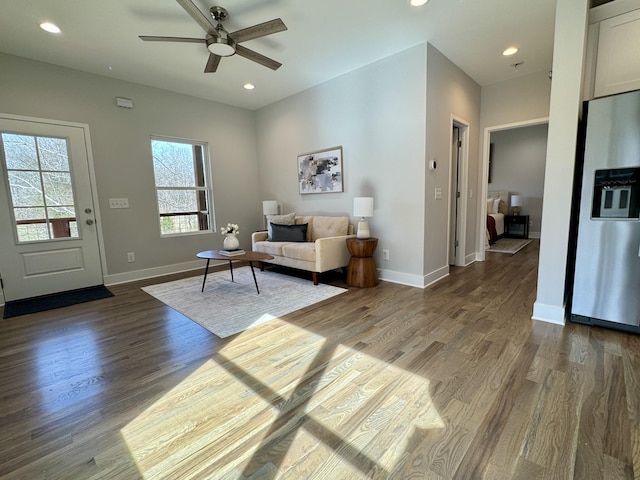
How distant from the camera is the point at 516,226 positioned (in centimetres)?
699

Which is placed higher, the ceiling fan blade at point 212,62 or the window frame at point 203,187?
the ceiling fan blade at point 212,62

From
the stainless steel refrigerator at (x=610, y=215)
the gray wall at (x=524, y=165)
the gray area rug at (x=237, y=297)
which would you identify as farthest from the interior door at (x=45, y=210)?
the gray wall at (x=524, y=165)

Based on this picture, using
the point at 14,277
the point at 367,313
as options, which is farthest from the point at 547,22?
the point at 14,277

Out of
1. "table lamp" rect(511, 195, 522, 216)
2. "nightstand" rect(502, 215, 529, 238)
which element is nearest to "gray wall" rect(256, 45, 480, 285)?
"table lamp" rect(511, 195, 522, 216)

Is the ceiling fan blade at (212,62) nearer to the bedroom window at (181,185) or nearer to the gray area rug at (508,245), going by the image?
the bedroom window at (181,185)

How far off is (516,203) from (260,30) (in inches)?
268

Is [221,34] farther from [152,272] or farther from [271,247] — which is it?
[152,272]

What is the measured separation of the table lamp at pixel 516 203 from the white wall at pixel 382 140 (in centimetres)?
481

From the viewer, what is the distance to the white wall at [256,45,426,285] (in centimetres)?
338

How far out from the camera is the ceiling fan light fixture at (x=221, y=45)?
2.60 m

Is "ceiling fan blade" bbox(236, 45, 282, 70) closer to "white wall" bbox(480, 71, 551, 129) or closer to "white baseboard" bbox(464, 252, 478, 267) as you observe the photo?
"white wall" bbox(480, 71, 551, 129)

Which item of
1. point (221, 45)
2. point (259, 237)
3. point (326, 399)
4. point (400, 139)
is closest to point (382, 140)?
point (400, 139)

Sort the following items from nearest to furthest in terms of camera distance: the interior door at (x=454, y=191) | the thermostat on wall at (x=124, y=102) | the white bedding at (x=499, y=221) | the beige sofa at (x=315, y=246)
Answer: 1. the beige sofa at (x=315, y=246)
2. the thermostat on wall at (x=124, y=102)
3. the interior door at (x=454, y=191)
4. the white bedding at (x=499, y=221)

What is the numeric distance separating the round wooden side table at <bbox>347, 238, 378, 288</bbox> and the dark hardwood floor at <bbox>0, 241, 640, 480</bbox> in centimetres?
91
